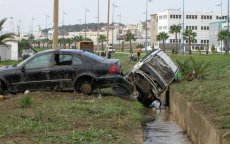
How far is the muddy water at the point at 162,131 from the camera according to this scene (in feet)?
37.0

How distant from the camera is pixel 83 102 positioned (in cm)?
1308

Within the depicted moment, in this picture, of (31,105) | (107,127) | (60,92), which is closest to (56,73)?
(60,92)

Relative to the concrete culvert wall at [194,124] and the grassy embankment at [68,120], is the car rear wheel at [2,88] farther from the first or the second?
the concrete culvert wall at [194,124]

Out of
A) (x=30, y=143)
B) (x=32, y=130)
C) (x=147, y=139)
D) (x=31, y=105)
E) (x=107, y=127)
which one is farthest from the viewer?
(x=31, y=105)

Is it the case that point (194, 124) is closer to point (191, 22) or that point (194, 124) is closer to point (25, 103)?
point (25, 103)

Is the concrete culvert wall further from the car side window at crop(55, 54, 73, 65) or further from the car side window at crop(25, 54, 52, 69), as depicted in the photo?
the car side window at crop(25, 54, 52, 69)

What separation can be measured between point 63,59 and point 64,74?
0.51 meters

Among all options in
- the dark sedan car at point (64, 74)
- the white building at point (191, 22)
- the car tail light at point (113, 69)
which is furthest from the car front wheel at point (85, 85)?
the white building at point (191, 22)

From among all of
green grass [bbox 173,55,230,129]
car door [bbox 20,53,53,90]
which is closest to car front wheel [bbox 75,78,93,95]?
car door [bbox 20,53,53,90]

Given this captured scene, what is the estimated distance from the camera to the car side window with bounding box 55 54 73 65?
50.0 feet

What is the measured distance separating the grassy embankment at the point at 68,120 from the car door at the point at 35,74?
894 millimetres

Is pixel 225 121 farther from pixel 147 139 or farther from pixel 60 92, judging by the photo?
pixel 60 92

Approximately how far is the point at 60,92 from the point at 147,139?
173 inches

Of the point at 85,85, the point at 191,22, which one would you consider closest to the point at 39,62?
the point at 85,85
